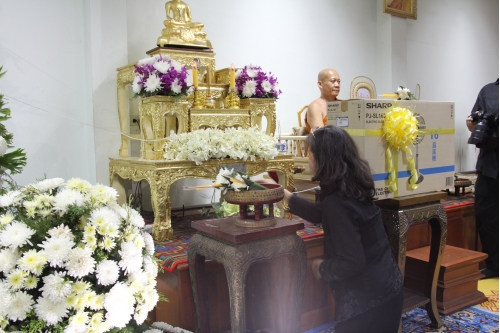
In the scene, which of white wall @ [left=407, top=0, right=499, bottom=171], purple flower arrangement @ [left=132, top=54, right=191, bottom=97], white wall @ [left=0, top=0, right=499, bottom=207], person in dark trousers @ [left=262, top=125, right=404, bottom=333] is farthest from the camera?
white wall @ [left=407, top=0, right=499, bottom=171]

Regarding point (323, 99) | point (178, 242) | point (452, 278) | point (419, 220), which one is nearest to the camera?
point (419, 220)

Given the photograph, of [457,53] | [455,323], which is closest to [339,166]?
[455,323]

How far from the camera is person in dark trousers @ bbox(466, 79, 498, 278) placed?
4039 millimetres

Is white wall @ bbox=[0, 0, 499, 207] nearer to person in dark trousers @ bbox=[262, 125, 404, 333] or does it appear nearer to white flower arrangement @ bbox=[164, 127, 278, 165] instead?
white flower arrangement @ bbox=[164, 127, 278, 165]

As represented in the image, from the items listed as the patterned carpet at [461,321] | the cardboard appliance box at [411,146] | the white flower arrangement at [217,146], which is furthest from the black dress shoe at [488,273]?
the white flower arrangement at [217,146]

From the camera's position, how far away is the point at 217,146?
3232mm

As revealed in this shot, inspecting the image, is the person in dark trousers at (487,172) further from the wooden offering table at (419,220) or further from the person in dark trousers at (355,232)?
the person in dark trousers at (355,232)

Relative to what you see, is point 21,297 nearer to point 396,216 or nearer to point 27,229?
point 27,229

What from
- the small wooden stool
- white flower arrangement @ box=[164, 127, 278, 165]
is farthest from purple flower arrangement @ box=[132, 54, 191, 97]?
the small wooden stool

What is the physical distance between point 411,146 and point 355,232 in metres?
0.92

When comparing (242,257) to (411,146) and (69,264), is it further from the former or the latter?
(411,146)

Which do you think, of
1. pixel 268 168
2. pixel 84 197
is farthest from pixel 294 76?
pixel 84 197

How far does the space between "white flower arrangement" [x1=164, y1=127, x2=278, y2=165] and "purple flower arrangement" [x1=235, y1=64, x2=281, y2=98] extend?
55cm

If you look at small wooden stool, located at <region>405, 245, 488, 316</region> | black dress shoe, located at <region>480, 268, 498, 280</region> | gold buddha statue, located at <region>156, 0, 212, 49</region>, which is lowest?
black dress shoe, located at <region>480, 268, 498, 280</region>
